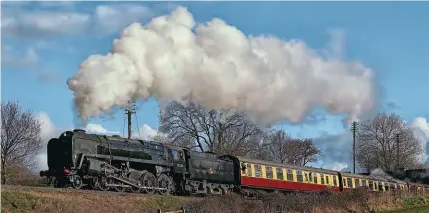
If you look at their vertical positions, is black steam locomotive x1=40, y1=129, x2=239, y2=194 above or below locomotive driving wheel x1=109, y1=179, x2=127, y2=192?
above

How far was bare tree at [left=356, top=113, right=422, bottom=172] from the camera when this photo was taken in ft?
267

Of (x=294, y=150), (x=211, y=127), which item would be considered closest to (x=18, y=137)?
(x=211, y=127)

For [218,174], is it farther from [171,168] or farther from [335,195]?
[335,195]

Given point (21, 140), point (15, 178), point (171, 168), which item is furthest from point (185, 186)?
point (21, 140)

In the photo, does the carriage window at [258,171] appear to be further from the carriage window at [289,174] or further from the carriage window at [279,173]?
the carriage window at [289,174]

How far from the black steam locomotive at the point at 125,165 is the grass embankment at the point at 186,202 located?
1733 millimetres

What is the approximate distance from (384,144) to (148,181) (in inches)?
2471

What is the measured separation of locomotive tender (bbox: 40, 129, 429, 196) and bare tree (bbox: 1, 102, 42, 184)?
2343cm

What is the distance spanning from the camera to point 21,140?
4838 centimetres

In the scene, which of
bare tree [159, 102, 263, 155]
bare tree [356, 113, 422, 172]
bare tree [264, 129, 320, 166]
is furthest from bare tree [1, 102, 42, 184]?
bare tree [356, 113, 422, 172]

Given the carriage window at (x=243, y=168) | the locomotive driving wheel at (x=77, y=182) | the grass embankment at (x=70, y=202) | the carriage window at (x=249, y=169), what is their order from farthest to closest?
the carriage window at (x=249, y=169) < the carriage window at (x=243, y=168) < the locomotive driving wheel at (x=77, y=182) < the grass embankment at (x=70, y=202)

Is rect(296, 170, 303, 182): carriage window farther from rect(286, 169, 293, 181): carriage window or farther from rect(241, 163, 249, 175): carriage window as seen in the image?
rect(241, 163, 249, 175): carriage window

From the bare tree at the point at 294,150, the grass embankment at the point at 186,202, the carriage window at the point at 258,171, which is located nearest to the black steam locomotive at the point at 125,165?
the grass embankment at the point at 186,202

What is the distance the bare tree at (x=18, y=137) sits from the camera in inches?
1853
